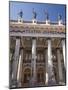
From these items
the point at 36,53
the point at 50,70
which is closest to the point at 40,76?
the point at 50,70

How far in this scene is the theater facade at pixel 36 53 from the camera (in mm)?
3016

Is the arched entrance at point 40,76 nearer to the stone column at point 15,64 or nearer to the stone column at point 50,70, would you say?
the stone column at point 50,70

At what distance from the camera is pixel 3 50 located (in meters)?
2.98

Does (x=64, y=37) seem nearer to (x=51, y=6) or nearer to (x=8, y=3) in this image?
(x=51, y=6)

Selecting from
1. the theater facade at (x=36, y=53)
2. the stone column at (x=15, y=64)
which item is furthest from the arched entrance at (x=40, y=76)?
the stone column at (x=15, y=64)

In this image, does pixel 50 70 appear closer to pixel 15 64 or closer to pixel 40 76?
pixel 40 76

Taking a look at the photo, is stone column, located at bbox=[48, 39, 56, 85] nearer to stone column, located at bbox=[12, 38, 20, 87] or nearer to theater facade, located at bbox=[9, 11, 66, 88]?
theater facade, located at bbox=[9, 11, 66, 88]

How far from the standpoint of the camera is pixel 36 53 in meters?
3.06

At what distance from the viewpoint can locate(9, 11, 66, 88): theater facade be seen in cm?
302

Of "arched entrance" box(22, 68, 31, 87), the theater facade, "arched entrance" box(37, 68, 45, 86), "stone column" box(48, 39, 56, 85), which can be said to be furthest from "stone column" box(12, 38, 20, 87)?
"stone column" box(48, 39, 56, 85)

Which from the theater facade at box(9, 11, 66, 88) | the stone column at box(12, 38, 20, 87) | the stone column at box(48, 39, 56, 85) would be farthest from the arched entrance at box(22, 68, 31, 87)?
the stone column at box(48, 39, 56, 85)

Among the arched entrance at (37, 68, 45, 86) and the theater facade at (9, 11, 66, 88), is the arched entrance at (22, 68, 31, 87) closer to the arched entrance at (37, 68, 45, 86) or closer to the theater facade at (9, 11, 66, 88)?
the theater facade at (9, 11, 66, 88)

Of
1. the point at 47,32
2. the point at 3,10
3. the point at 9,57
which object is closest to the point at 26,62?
the point at 9,57

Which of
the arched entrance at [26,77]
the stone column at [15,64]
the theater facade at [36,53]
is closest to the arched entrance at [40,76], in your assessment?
the theater facade at [36,53]
